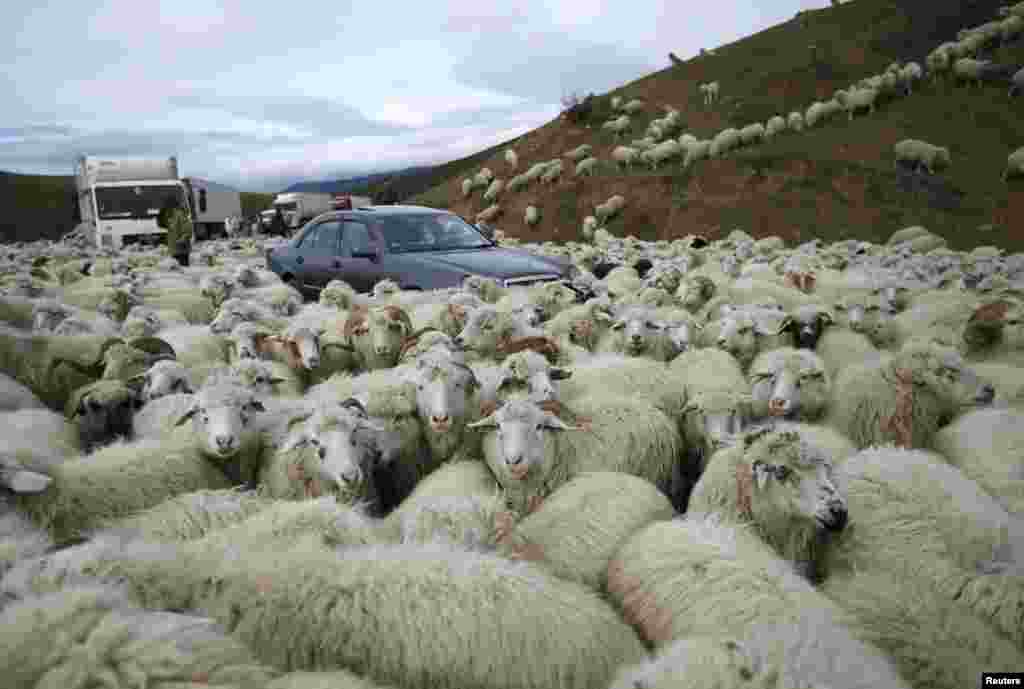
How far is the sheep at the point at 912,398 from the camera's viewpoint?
4117 millimetres

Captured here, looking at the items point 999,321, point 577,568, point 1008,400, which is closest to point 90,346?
point 577,568

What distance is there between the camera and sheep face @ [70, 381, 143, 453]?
4.30m

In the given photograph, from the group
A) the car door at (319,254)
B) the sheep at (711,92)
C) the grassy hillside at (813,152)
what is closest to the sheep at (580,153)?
the grassy hillside at (813,152)

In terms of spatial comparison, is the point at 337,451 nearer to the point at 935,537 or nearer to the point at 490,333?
the point at 490,333

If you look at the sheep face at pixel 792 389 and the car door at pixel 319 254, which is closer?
the sheep face at pixel 792 389

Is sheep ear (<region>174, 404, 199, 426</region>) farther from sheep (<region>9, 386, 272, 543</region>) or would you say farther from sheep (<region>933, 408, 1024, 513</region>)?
sheep (<region>933, 408, 1024, 513</region>)

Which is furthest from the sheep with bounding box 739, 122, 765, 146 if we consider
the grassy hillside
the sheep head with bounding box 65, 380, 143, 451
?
the sheep head with bounding box 65, 380, 143, 451

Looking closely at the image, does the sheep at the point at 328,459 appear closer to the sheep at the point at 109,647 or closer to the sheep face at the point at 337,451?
the sheep face at the point at 337,451

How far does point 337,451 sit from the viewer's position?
3.45 metres

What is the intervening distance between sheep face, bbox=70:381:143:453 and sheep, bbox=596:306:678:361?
3.88m

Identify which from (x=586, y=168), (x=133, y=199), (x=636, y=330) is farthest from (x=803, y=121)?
(x=133, y=199)

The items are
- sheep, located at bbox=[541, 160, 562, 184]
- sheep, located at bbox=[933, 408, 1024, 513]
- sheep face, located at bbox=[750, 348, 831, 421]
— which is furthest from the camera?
sheep, located at bbox=[541, 160, 562, 184]

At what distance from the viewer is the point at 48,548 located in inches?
86.7

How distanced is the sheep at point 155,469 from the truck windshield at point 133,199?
17713mm
